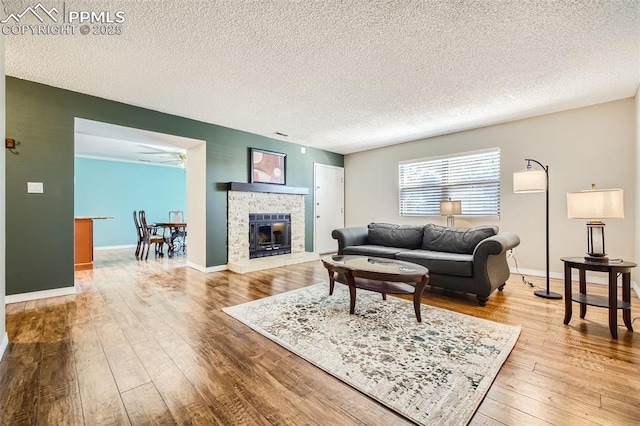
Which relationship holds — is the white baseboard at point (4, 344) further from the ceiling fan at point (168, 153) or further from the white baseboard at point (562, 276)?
the white baseboard at point (562, 276)

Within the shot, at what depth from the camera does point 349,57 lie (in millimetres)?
2648

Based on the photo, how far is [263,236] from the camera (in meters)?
5.47

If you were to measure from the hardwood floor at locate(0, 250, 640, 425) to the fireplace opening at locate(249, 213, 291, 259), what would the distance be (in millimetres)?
2307

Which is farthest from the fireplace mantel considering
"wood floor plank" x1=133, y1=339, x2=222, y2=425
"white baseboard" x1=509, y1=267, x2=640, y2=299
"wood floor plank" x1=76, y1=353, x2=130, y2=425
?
"white baseboard" x1=509, y1=267, x2=640, y2=299

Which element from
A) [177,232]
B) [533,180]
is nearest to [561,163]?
[533,180]

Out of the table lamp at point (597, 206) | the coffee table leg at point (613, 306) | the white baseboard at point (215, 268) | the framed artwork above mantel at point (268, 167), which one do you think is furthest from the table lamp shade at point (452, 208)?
the white baseboard at point (215, 268)

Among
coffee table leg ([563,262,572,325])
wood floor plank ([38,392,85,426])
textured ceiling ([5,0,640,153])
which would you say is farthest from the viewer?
coffee table leg ([563,262,572,325])

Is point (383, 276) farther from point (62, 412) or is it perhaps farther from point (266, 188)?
point (266, 188)

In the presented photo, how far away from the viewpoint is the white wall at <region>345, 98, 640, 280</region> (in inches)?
145

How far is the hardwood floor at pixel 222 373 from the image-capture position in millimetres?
1374

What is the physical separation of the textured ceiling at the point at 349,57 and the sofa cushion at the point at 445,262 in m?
2.04

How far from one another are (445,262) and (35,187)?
488cm

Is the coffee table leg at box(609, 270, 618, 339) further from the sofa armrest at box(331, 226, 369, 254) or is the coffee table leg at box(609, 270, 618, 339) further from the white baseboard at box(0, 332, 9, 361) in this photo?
the white baseboard at box(0, 332, 9, 361)

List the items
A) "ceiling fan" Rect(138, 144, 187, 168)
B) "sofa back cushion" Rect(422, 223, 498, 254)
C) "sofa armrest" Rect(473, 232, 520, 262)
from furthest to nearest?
"ceiling fan" Rect(138, 144, 187, 168), "sofa back cushion" Rect(422, 223, 498, 254), "sofa armrest" Rect(473, 232, 520, 262)
